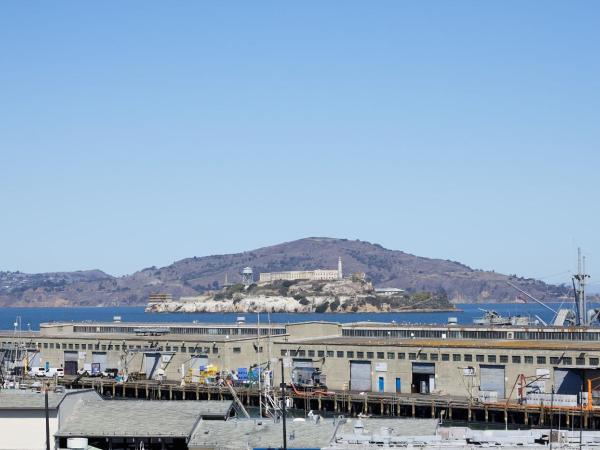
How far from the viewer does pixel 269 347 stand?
325 feet

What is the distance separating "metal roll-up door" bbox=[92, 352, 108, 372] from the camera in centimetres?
10894

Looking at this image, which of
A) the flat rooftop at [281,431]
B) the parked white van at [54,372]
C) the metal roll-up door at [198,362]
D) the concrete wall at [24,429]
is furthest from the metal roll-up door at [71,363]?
the flat rooftop at [281,431]

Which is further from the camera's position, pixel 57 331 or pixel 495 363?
pixel 57 331

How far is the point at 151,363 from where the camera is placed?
105 m

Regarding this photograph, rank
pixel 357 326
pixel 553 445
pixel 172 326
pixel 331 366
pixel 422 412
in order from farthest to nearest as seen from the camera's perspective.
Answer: pixel 172 326 → pixel 357 326 → pixel 331 366 → pixel 422 412 → pixel 553 445

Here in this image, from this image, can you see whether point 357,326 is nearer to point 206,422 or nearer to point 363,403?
point 363,403

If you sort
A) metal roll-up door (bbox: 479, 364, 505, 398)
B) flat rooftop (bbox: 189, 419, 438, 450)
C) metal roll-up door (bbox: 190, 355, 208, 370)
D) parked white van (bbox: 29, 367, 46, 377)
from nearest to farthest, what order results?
1. flat rooftop (bbox: 189, 419, 438, 450)
2. metal roll-up door (bbox: 479, 364, 505, 398)
3. metal roll-up door (bbox: 190, 355, 208, 370)
4. parked white van (bbox: 29, 367, 46, 377)

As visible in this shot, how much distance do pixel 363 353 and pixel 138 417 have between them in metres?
38.9

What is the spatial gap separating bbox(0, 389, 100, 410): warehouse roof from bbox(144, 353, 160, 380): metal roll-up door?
154 ft

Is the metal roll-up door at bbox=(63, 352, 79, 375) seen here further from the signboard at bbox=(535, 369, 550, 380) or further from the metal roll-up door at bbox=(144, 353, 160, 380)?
the signboard at bbox=(535, 369, 550, 380)

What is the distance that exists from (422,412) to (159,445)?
3278cm

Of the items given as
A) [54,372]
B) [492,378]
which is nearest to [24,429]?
[492,378]

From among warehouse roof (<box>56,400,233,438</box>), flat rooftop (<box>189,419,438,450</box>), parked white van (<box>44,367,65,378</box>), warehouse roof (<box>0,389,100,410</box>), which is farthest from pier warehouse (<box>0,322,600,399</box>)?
warehouse roof (<box>0,389,100,410</box>)

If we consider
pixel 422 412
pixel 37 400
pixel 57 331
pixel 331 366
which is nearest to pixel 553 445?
pixel 37 400
